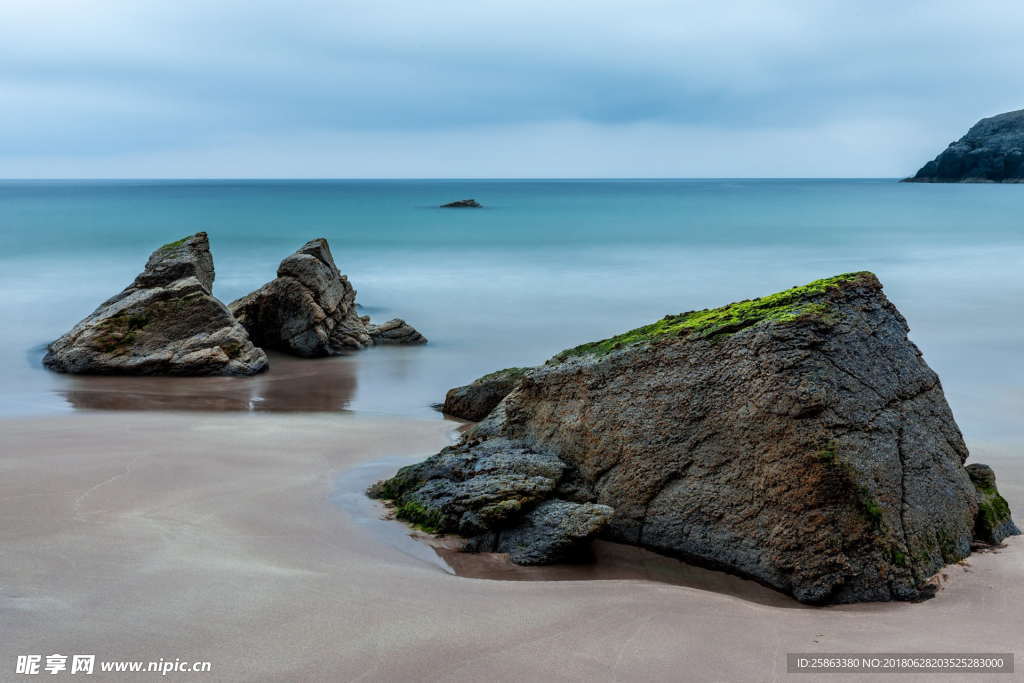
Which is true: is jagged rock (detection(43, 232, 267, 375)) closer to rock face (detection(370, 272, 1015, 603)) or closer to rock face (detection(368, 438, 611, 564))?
rock face (detection(368, 438, 611, 564))

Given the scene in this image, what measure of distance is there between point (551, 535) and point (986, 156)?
510ft

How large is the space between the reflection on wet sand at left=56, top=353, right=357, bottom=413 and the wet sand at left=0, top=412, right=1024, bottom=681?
4.31 m

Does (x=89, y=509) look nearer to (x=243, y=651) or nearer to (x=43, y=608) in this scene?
(x=43, y=608)

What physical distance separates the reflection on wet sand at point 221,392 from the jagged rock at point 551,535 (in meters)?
5.94

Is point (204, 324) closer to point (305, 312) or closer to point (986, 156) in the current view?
point (305, 312)

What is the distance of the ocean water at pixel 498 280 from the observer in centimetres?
1308

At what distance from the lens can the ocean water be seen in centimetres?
1308

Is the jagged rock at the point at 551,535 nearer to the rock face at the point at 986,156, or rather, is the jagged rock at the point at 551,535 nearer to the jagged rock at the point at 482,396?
the jagged rock at the point at 482,396

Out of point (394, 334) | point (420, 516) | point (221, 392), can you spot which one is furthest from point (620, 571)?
point (394, 334)

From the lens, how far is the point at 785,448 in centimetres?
586

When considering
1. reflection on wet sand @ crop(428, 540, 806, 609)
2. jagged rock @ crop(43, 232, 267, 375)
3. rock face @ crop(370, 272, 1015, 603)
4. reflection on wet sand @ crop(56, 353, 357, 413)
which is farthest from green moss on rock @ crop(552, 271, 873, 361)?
jagged rock @ crop(43, 232, 267, 375)

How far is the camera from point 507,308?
23281 millimetres

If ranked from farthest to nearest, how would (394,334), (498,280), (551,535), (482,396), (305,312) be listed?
(498,280), (394,334), (305,312), (482,396), (551,535)

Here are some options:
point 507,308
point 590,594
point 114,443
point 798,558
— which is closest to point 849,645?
point 798,558
